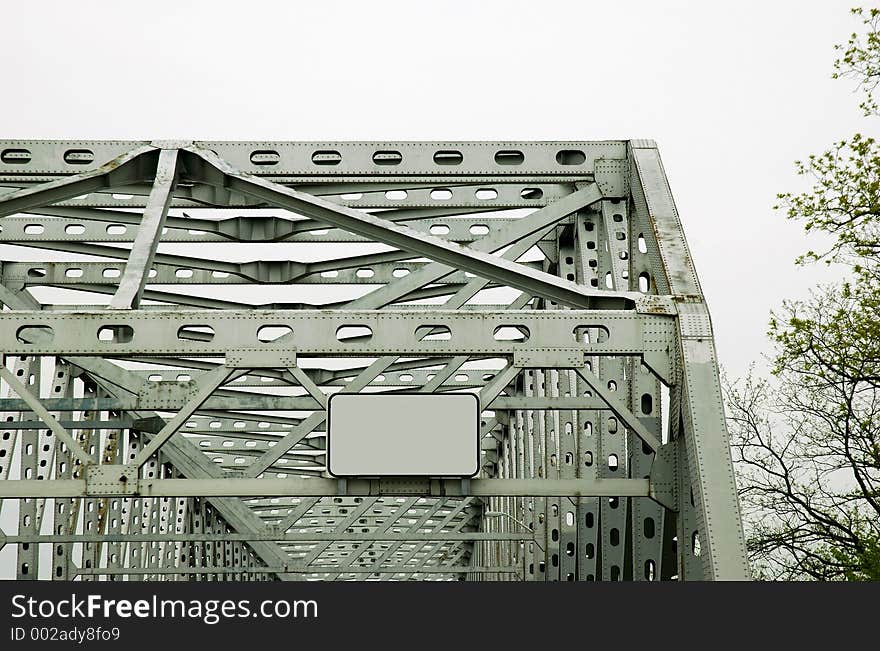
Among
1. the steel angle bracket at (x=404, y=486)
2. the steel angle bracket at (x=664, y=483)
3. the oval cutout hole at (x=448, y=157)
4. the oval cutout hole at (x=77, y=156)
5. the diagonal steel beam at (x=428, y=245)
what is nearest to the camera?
the steel angle bracket at (x=404, y=486)

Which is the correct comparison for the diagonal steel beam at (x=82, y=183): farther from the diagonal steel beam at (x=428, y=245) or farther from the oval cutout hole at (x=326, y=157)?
the oval cutout hole at (x=326, y=157)

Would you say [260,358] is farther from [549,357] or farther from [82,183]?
[82,183]

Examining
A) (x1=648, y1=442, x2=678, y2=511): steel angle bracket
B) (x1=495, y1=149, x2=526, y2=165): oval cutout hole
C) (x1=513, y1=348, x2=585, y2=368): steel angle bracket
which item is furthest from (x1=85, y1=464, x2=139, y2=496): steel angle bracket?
(x1=495, y1=149, x2=526, y2=165): oval cutout hole

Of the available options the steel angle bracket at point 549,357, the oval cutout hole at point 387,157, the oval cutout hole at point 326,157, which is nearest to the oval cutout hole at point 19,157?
the oval cutout hole at point 326,157

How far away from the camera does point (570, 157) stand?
16750 mm

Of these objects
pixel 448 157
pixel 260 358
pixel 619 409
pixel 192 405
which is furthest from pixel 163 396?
pixel 448 157

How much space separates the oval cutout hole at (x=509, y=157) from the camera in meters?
16.6

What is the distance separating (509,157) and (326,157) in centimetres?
224

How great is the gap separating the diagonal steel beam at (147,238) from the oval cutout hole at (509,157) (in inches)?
153

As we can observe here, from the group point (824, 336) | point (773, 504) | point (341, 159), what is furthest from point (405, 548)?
point (341, 159)

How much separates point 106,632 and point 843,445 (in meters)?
14.8

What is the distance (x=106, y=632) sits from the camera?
9328mm

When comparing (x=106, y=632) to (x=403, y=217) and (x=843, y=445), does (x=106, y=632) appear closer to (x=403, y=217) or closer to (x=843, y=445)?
(x=403, y=217)

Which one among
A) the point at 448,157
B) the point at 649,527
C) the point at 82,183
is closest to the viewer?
the point at 649,527
